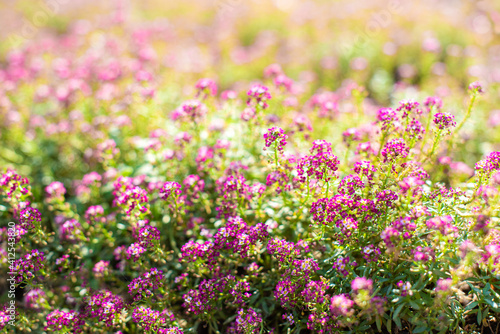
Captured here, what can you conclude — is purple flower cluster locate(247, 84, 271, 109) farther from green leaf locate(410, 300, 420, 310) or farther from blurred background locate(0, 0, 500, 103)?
blurred background locate(0, 0, 500, 103)

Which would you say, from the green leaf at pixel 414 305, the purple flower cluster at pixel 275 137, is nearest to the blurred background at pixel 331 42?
the purple flower cluster at pixel 275 137

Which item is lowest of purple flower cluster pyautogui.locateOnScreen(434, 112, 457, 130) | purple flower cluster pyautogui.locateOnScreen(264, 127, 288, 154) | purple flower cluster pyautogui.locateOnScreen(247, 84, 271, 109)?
purple flower cluster pyautogui.locateOnScreen(264, 127, 288, 154)

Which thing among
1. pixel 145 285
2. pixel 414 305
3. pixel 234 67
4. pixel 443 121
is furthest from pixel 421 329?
pixel 234 67

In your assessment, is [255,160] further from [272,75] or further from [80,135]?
[80,135]

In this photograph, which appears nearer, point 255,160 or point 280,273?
point 280,273

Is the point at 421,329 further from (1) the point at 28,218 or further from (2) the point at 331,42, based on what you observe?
(2) the point at 331,42

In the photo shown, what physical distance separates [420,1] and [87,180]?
13939 mm

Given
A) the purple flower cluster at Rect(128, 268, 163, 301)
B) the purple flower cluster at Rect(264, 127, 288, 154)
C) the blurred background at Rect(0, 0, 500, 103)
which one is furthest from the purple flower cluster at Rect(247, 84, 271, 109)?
the blurred background at Rect(0, 0, 500, 103)

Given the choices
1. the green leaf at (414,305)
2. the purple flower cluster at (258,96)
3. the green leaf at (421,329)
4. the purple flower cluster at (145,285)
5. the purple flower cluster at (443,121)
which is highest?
the purple flower cluster at (443,121)

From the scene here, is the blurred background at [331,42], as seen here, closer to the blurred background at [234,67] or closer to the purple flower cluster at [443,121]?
the blurred background at [234,67]

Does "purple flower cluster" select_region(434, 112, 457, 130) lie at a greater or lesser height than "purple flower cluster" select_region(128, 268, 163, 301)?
Answer: greater

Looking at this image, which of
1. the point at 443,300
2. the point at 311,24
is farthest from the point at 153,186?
the point at 311,24

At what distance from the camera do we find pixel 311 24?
1059cm

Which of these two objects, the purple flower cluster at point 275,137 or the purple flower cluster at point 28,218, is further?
the purple flower cluster at point 28,218
